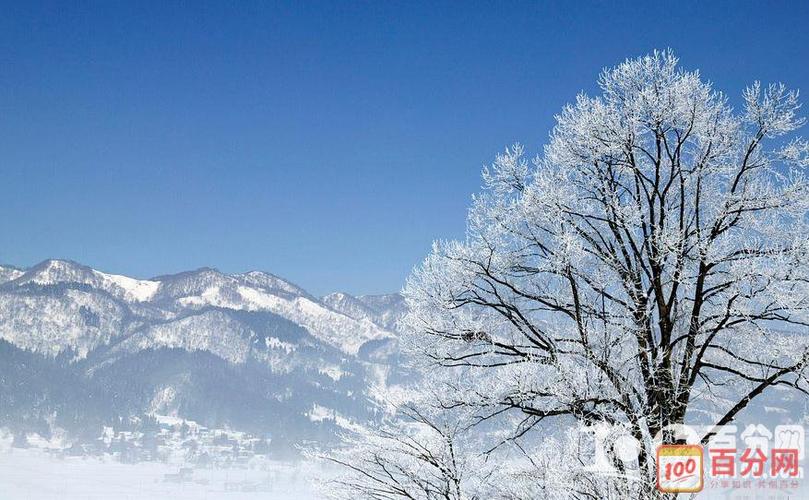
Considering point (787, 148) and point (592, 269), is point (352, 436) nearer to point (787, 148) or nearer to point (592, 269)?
point (592, 269)

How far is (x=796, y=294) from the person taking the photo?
8570 mm

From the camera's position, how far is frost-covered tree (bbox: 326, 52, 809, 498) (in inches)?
343

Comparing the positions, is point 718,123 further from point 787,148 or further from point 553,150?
point 553,150

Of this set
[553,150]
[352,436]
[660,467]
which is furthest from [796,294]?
[352,436]

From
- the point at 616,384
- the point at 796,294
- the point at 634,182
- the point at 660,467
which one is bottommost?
the point at 660,467

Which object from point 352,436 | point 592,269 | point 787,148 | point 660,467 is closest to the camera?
point 660,467

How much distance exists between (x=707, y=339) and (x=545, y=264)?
2.11m

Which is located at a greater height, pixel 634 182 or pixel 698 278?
pixel 634 182

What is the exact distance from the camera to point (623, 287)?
31.0ft

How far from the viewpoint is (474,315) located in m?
9.84

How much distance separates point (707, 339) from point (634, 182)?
229 centimetres

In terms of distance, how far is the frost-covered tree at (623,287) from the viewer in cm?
872

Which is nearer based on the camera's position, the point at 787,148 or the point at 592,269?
the point at 787,148

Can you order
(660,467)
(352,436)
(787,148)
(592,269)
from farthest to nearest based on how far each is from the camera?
(352,436) → (592,269) → (787,148) → (660,467)
